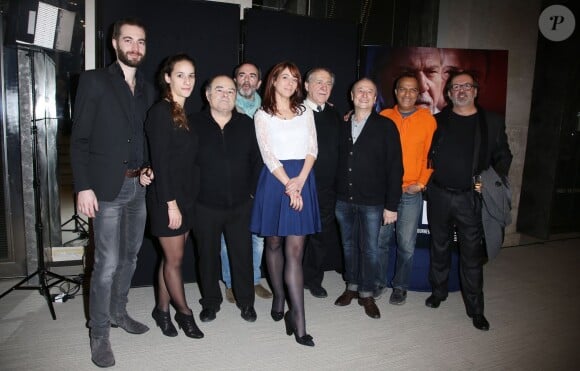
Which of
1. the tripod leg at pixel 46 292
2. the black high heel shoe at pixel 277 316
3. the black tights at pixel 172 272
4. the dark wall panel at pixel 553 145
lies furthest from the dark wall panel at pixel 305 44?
the dark wall panel at pixel 553 145

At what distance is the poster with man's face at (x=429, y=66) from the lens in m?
3.81

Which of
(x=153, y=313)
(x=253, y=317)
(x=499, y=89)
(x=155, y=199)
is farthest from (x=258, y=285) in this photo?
(x=499, y=89)

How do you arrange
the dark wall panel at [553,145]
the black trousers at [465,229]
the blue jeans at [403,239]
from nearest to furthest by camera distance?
the black trousers at [465,229], the blue jeans at [403,239], the dark wall panel at [553,145]

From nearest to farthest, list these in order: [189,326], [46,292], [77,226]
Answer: [189,326], [46,292], [77,226]

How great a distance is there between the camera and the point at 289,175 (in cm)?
260

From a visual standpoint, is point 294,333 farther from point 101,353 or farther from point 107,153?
point 107,153

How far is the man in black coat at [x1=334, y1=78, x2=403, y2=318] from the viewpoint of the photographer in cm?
A: 295

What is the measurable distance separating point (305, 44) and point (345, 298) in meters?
2.12

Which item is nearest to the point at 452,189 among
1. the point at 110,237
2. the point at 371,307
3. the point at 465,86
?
the point at 465,86

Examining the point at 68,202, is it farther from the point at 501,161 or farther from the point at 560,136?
the point at 560,136

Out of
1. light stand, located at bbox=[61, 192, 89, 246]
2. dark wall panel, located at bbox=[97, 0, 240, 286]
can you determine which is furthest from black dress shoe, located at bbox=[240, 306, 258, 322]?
light stand, located at bbox=[61, 192, 89, 246]

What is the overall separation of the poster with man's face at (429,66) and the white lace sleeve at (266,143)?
1624mm

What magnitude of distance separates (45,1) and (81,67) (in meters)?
0.81

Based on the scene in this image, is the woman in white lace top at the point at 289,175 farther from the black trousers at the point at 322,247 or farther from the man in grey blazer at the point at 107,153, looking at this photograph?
the man in grey blazer at the point at 107,153
